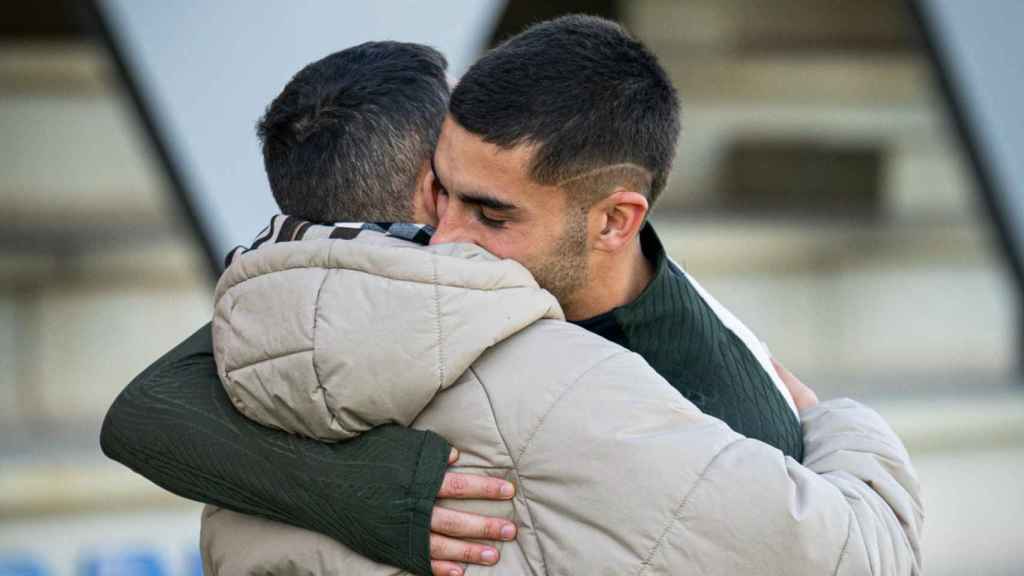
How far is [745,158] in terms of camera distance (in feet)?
23.6

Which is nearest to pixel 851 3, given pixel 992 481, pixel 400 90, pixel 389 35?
pixel 992 481

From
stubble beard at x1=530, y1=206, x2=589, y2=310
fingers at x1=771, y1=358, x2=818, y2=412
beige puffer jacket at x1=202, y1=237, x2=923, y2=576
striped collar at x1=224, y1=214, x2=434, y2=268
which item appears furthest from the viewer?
fingers at x1=771, y1=358, x2=818, y2=412

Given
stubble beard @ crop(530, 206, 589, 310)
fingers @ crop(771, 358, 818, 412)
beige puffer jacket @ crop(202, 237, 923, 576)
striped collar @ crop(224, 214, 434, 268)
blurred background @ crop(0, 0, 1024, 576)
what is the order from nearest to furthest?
beige puffer jacket @ crop(202, 237, 923, 576)
striped collar @ crop(224, 214, 434, 268)
stubble beard @ crop(530, 206, 589, 310)
fingers @ crop(771, 358, 818, 412)
blurred background @ crop(0, 0, 1024, 576)

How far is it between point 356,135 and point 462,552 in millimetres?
549

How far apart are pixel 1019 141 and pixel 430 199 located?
4336mm

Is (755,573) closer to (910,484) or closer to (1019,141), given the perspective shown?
(910,484)

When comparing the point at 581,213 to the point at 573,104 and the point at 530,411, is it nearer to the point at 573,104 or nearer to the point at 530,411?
the point at 573,104

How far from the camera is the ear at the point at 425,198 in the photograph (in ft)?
5.46

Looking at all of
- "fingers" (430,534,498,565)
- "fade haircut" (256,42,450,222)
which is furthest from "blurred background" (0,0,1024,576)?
"fingers" (430,534,498,565)

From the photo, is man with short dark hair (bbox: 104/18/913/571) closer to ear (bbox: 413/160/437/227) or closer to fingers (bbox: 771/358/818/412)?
ear (bbox: 413/160/437/227)

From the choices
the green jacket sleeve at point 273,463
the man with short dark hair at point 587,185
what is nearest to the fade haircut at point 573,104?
the man with short dark hair at point 587,185

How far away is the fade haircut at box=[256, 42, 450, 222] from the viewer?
1638 millimetres

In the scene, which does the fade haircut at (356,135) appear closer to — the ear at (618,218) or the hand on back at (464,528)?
the ear at (618,218)

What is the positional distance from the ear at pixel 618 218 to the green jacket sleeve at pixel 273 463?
380 mm
